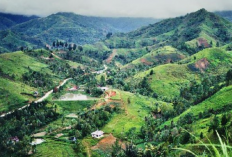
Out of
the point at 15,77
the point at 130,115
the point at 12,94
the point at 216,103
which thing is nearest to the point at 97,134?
the point at 130,115

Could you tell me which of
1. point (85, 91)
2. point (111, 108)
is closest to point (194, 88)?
point (111, 108)

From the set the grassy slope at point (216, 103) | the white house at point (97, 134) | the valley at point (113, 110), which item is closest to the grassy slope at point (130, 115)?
the valley at point (113, 110)

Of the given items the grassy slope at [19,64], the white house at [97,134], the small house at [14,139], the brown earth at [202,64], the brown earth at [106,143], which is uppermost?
the brown earth at [202,64]

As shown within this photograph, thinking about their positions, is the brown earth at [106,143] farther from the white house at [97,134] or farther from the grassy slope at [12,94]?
the grassy slope at [12,94]

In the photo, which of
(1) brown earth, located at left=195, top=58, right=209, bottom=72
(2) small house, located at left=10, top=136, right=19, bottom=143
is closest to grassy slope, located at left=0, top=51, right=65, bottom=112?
(2) small house, located at left=10, top=136, right=19, bottom=143

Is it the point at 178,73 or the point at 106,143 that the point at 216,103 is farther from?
the point at 178,73

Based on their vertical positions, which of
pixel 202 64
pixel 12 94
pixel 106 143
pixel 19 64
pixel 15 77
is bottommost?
pixel 106 143

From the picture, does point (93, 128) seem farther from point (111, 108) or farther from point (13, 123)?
point (13, 123)

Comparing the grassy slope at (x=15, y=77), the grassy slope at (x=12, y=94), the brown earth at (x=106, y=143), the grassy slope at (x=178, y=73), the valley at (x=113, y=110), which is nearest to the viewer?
the valley at (x=113, y=110)

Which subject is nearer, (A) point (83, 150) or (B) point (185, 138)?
(B) point (185, 138)

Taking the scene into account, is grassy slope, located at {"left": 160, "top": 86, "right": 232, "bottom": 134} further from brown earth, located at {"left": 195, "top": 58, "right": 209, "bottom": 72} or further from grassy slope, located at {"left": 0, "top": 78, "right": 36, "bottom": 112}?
grassy slope, located at {"left": 0, "top": 78, "right": 36, "bottom": 112}

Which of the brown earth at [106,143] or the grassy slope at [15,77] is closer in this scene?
the brown earth at [106,143]
